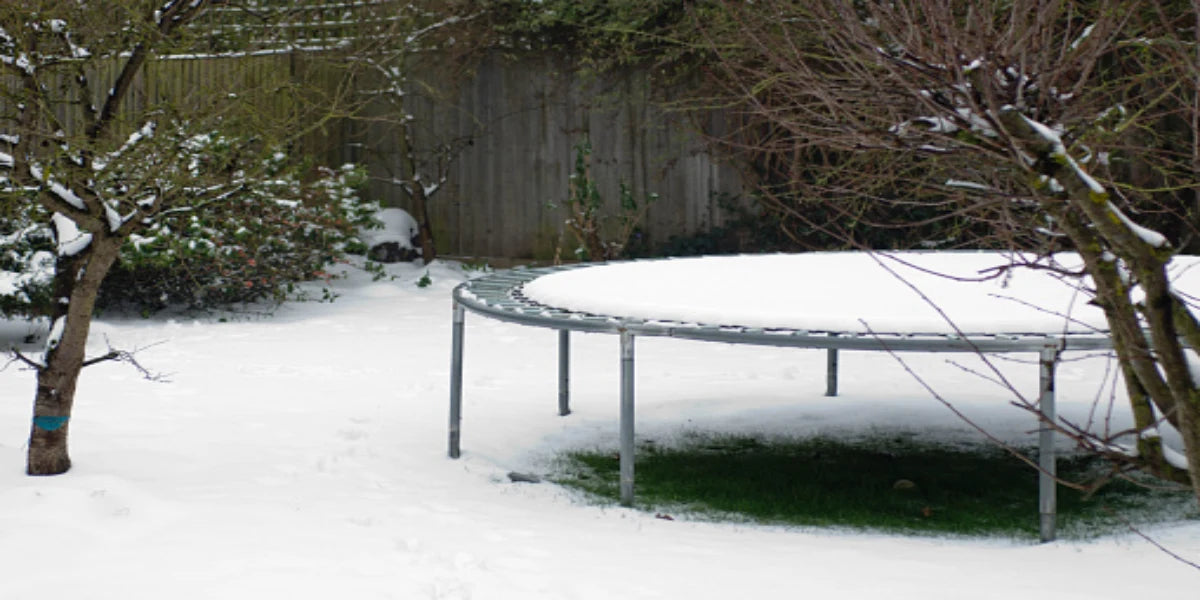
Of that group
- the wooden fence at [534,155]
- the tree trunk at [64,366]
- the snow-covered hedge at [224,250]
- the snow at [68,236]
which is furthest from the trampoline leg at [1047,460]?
the wooden fence at [534,155]

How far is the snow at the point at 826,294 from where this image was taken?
13.3 feet

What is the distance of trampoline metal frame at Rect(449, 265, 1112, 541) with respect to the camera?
3.75 meters

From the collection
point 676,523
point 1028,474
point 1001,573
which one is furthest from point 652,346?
point 1001,573

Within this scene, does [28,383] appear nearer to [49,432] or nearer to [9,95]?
[49,432]

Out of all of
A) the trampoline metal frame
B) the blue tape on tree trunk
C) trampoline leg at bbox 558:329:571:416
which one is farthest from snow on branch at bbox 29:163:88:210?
trampoline leg at bbox 558:329:571:416

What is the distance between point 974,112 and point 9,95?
296 cm

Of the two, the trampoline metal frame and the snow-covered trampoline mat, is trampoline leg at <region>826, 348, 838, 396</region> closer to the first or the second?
the snow-covered trampoline mat

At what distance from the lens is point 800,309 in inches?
168

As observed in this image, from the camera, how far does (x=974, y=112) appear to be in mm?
1870

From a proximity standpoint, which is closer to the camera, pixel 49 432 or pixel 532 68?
pixel 49 432

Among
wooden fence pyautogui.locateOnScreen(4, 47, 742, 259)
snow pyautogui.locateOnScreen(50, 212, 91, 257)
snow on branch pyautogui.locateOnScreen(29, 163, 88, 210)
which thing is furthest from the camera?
wooden fence pyautogui.locateOnScreen(4, 47, 742, 259)

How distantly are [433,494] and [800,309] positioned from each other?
1.31 m

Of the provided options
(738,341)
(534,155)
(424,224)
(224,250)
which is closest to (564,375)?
(738,341)

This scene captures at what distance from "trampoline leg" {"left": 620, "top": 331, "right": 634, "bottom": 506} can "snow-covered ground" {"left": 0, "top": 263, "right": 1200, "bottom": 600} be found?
113 mm
